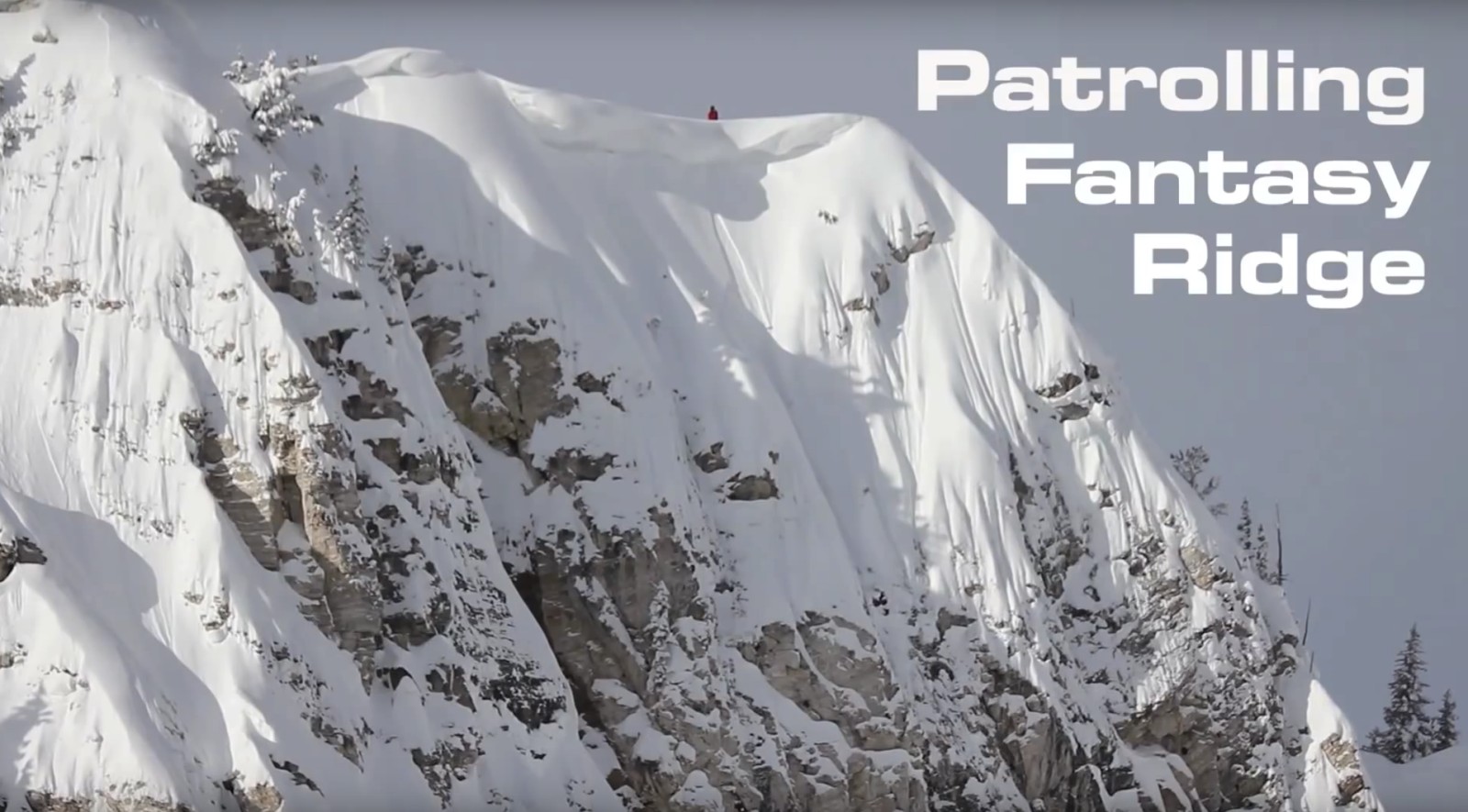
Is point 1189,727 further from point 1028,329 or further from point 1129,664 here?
point 1028,329

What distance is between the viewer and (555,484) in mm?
59938

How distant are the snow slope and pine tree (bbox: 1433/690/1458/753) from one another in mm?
5666

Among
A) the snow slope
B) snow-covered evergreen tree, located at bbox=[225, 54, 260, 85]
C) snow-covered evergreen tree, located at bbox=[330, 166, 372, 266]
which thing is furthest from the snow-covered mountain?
the snow slope

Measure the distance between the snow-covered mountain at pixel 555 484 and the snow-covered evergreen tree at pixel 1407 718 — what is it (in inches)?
726

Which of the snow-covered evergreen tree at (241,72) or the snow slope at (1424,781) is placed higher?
the snow-covered evergreen tree at (241,72)

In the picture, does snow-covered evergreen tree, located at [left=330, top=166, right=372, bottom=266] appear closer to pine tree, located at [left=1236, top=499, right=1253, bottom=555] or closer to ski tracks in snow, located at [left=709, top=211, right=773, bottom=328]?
ski tracks in snow, located at [left=709, top=211, right=773, bottom=328]

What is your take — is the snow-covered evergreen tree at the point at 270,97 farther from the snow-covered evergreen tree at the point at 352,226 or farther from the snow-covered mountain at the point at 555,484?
the snow-covered evergreen tree at the point at 352,226

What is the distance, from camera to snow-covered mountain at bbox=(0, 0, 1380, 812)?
4994cm

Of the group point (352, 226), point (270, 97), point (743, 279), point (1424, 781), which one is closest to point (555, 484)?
point (352, 226)

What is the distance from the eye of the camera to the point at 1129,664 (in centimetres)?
6625

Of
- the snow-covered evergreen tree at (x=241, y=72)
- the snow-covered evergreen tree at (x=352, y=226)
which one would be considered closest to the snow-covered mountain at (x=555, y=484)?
the snow-covered evergreen tree at (x=352, y=226)

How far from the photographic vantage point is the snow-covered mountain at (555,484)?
164 ft

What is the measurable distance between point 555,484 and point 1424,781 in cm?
2766

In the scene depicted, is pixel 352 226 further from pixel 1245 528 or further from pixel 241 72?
pixel 1245 528
